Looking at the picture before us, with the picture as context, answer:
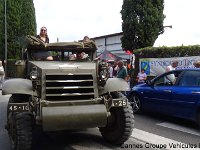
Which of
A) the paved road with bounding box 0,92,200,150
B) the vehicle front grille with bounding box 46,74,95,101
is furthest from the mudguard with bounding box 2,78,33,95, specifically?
the paved road with bounding box 0,92,200,150

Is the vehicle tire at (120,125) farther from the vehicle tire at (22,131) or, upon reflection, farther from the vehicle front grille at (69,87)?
the vehicle tire at (22,131)

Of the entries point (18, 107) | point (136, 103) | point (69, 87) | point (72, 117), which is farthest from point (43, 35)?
point (136, 103)

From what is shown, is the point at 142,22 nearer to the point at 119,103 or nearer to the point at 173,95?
the point at 173,95

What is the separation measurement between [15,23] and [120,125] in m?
30.6

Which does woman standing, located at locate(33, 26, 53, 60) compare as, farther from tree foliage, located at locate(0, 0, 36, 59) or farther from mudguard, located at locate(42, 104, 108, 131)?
tree foliage, located at locate(0, 0, 36, 59)

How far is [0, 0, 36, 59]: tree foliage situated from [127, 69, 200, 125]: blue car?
25.7m

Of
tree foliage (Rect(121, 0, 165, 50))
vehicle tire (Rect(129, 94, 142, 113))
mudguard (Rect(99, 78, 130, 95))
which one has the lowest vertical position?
vehicle tire (Rect(129, 94, 142, 113))

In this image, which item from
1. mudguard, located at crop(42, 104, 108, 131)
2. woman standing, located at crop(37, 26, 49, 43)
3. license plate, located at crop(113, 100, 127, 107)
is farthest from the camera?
woman standing, located at crop(37, 26, 49, 43)

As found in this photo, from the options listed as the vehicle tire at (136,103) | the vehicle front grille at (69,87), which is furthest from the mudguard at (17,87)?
the vehicle tire at (136,103)

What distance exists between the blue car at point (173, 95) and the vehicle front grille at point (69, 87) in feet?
9.93

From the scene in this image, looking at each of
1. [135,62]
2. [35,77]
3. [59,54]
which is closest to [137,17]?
[135,62]

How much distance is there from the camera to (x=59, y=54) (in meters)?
7.53

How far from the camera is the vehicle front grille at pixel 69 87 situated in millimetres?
5918

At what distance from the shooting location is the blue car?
8.04 meters
